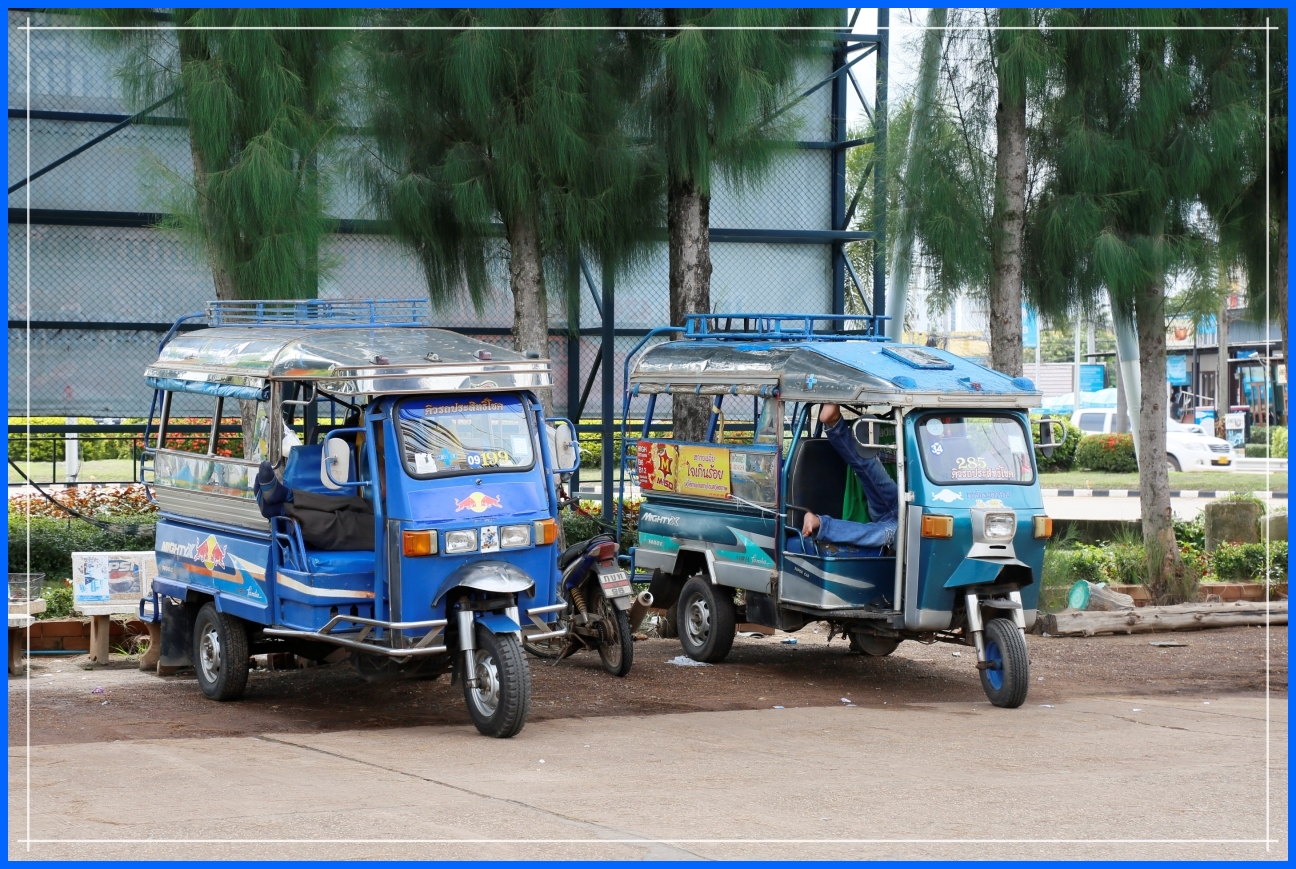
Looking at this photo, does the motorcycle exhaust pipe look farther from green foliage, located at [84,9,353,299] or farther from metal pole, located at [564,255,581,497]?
green foliage, located at [84,9,353,299]

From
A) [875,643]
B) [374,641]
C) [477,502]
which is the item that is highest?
[477,502]

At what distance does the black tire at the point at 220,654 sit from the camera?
32.2 feet

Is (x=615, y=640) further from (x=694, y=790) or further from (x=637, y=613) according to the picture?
(x=694, y=790)

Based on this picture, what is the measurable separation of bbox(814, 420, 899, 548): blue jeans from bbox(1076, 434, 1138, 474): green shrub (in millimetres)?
26435

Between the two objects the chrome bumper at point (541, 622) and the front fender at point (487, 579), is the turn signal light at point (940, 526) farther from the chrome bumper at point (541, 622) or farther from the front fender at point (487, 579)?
the front fender at point (487, 579)

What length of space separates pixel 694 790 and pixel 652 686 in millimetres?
3330

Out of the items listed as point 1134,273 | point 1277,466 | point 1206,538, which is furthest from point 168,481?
point 1277,466

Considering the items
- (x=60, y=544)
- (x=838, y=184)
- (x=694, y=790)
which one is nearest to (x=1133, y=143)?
(x=838, y=184)

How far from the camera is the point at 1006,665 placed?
32.3ft

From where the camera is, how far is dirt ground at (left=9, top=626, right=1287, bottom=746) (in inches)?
369

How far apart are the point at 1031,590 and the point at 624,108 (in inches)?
242

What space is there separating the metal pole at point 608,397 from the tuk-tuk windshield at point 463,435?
Answer: 19.7 feet

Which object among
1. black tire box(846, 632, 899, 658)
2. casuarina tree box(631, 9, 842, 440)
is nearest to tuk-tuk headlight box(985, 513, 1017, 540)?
black tire box(846, 632, 899, 658)

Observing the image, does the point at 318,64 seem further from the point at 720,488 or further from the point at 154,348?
the point at 720,488
